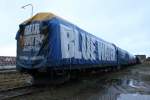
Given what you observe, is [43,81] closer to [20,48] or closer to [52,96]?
[20,48]

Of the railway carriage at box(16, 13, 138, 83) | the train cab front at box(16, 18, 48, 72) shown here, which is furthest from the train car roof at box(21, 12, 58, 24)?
the train cab front at box(16, 18, 48, 72)

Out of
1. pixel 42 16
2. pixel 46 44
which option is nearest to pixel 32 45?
pixel 46 44

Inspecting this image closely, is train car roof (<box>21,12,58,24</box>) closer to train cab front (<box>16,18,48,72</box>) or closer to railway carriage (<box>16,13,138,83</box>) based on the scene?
railway carriage (<box>16,13,138,83</box>)

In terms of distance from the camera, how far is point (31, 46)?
43.8ft

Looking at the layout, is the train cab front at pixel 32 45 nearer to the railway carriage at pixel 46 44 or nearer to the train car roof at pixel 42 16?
the railway carriage at pixel 46 44

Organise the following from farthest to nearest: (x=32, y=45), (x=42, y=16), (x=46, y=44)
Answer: (x=42, y=16)
(x=32, y=45)
(x=46, y=44)

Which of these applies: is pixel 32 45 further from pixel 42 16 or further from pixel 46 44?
pixel 42 16

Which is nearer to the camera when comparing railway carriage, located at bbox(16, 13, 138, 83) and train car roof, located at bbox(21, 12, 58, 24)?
railway carriage, located at bbox(16, 13, 138, 83)

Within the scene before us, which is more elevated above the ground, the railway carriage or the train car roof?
the train car roof

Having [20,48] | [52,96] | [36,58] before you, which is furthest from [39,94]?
[20,48]

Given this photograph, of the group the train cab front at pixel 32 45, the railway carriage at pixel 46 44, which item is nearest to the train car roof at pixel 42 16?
the railway carriage at pixel 46 44

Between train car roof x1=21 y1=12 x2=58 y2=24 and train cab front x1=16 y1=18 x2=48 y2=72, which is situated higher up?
train car roof x1=21 y1=12 x2=58 y2=24

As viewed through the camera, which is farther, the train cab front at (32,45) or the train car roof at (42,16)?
the train car roof at (42,16)

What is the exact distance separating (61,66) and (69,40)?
1.62m
